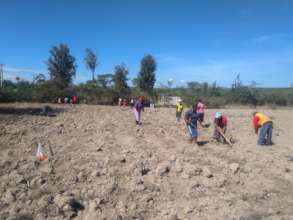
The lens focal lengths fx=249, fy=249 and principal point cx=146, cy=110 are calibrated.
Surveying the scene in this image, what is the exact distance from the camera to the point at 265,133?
862 cm

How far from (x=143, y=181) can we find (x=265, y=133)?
551 cm

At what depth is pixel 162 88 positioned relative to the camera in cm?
5272

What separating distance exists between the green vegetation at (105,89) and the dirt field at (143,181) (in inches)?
1055

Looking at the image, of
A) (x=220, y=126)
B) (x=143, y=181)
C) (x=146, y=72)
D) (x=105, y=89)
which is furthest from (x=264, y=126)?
(x=146, y=72)

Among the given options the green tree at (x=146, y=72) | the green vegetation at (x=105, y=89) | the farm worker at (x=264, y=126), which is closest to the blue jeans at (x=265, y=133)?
the farm worker at (x=264, y=126)

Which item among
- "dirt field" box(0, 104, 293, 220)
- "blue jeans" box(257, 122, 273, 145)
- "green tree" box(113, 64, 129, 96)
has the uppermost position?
"green tree" box(113, 64, 129, 96)

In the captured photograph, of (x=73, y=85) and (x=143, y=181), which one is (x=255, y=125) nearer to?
(x=143, y=181)

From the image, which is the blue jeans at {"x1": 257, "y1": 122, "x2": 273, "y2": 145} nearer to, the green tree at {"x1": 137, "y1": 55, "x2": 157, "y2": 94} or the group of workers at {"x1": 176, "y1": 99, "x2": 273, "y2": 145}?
the group of workers at {"x1": 176, "y1": 99, "x2": 273, "y2": 145}

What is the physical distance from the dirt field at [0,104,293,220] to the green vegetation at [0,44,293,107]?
26.8m

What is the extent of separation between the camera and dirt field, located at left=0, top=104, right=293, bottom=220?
399cm

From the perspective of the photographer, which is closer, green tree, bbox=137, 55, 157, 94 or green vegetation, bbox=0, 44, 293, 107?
green vegetation, bbox=0, 44, 293, 107

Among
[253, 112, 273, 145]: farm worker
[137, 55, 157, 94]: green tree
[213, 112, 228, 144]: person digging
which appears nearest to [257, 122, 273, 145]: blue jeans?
[253, 112, 273, 145]: farm worker

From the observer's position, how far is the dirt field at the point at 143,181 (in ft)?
13.1

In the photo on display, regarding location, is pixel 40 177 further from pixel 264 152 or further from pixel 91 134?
pixel 264 152
